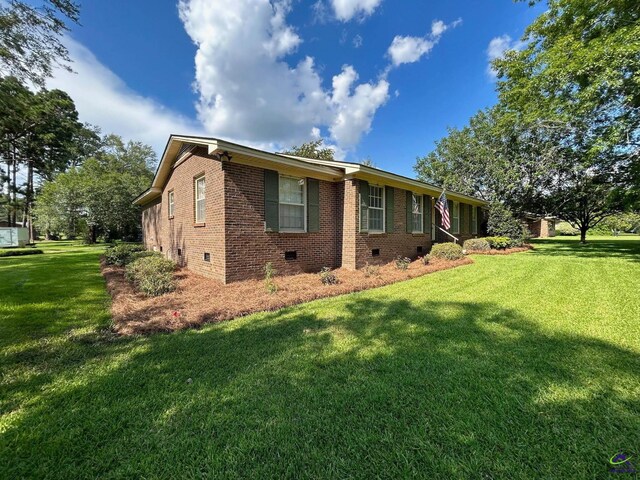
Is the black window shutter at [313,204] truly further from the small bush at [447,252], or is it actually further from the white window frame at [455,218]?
the white window frame at [455,218]

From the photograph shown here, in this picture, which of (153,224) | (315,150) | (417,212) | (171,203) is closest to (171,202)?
(171,203)

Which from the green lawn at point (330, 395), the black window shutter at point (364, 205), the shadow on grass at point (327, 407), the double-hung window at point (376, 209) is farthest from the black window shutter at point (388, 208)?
the shadow on grass at point (327, 407)

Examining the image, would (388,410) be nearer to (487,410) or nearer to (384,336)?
(487,410)

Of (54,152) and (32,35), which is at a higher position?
(54,152)

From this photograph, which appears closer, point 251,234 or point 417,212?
point 251,234

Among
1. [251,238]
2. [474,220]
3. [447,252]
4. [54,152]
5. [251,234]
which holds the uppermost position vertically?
[54,152]

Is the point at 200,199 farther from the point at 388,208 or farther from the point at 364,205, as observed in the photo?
the point at 388,208

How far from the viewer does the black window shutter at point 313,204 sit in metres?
8.46

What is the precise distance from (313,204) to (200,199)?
11.9 ft

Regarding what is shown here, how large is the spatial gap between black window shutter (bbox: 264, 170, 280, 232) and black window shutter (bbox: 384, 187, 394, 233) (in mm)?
4328

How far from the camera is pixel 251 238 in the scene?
23.8ft

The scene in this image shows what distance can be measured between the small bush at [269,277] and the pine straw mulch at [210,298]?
4.7 inches

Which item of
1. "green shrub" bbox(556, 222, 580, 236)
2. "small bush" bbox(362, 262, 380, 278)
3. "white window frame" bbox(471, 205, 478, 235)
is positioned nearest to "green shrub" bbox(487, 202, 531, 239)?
"white window frame" bbox(471, 205, 478, 235)

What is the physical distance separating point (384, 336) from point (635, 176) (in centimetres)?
1450
